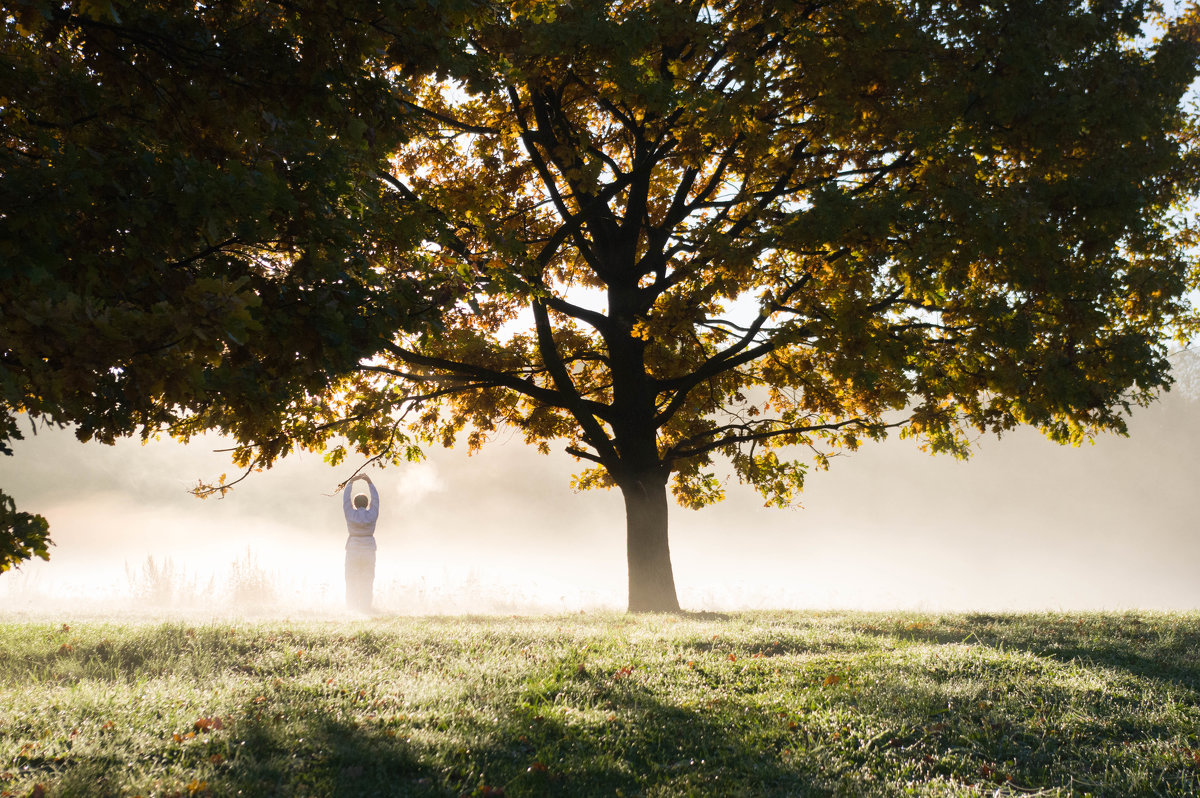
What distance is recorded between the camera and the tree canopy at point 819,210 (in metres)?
8.80

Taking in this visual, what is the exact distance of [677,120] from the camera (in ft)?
34.1

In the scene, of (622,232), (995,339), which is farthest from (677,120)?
A: (995,339)

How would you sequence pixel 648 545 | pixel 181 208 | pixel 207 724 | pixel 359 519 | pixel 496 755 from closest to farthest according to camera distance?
pixel 181 208 → pixel 496 755 → pixel 207 724 → pixel 648 545 → pixel 359 519

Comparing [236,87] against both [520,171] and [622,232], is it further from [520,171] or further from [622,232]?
[622,232]

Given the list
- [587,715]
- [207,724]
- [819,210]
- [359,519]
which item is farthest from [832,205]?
[359,519]

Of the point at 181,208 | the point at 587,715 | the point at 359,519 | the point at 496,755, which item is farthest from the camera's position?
the point at 359,519

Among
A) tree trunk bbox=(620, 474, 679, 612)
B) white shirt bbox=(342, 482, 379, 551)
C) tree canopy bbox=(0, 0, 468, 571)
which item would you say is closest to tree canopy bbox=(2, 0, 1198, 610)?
tree trunk bbox=(620, 474, 679, 612)

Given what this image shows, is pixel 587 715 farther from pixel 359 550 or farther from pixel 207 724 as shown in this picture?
pixel 359 550

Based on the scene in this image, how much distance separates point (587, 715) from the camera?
212 inches

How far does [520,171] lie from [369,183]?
5816mm

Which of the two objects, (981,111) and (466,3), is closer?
(466,3)

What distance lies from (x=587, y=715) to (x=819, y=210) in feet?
19.7

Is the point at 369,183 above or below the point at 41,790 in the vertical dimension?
above

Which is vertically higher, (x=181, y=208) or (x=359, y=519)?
(x=181, y=208)
